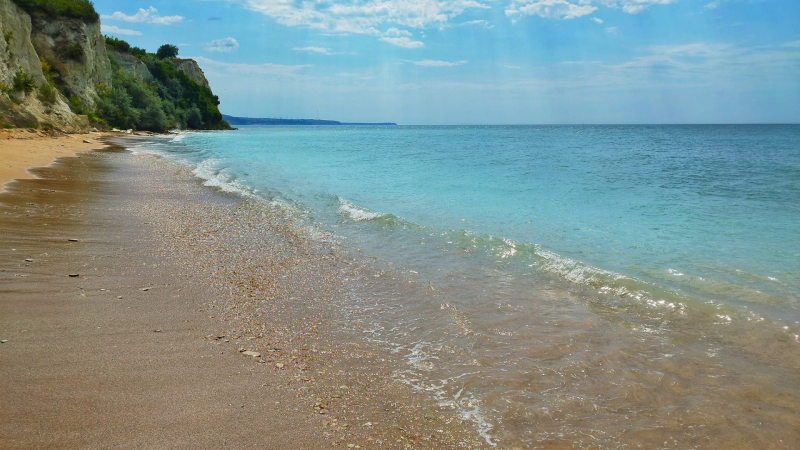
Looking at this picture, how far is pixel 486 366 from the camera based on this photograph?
435cm

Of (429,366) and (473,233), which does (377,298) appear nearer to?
(429,366)

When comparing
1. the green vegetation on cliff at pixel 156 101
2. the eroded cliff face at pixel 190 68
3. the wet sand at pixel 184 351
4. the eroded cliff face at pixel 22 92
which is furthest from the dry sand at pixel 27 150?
the eroded cliff face at pixel 190 68

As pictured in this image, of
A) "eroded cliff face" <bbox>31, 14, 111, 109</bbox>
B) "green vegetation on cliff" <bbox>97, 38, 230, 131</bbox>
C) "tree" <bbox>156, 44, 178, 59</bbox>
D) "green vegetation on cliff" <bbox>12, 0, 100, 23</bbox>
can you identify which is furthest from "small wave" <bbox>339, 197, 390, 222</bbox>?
"tree" <bbox>156, 44, 178, 59</bbox>

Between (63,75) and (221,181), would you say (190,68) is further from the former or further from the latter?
(221,181)

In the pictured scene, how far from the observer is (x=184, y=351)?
4.23 meters

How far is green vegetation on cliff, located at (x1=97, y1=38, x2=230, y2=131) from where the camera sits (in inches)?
2029

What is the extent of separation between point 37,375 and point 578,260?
22.9 feet

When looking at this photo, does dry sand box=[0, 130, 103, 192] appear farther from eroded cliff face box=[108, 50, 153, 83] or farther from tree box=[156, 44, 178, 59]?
tree box=[156, 44, 178, 59]

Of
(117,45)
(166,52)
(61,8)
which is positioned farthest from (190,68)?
(61,8)

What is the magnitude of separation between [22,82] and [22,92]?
0.54 m

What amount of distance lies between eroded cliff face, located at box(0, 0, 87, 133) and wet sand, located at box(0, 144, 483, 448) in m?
23.9

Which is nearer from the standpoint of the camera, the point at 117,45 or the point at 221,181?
the point at 221,181

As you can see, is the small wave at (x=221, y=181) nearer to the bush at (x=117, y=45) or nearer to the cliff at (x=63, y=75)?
the cliff at (x=63, y=75)

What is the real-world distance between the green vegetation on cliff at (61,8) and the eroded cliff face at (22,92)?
6.59 metres
